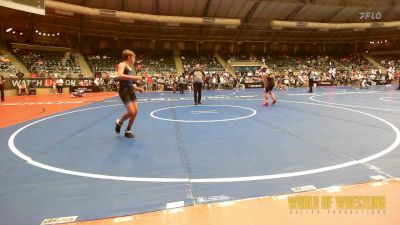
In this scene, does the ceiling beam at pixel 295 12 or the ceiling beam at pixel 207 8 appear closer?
the ceiling beam at pixel 207 8

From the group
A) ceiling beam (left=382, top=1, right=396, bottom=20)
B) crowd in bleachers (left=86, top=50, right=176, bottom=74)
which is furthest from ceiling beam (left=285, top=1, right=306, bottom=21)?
crowd in bleachers (left=86, top=50, right=176, bottom=74)

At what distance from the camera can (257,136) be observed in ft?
21.0

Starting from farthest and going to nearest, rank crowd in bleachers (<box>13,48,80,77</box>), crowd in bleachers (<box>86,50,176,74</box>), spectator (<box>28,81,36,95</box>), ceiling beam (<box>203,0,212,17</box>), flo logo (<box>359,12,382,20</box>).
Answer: flo logo (<box>359,12,382,20</box>)
crowd in bleachers (<box>86,50,176,74</box>)
ceiling beam (<box>203,0,212,17</box>)
crowd in bleachers (<box>13,48,80,77</box>)
spectator (<box>28,81,36,95</box>)

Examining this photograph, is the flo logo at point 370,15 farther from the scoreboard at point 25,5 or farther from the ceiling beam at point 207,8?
the scoreboard at point 25,5

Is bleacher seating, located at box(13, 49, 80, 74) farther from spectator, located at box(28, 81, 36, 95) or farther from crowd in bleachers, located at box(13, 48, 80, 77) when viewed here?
spectator, located at box(28, 81, 36, 95)

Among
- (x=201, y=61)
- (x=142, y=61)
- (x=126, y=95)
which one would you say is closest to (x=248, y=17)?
(x=201, y=61)

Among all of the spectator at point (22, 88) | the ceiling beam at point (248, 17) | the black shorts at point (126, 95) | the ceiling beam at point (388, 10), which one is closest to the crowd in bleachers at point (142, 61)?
the spectator at point (22, 88)

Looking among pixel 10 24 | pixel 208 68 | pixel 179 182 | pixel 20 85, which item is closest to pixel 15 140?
pixel 179 182

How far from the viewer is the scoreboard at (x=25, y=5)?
17619 millimetres

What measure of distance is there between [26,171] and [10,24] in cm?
2931

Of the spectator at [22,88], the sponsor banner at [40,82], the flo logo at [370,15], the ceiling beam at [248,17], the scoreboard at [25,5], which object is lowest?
the spectator at [22,88]

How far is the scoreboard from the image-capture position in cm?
1762

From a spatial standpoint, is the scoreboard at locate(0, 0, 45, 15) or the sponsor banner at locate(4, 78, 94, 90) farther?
the sponsor banner at locate(4, 78, 94, 90)

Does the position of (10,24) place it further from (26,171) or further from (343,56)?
(343,56)
